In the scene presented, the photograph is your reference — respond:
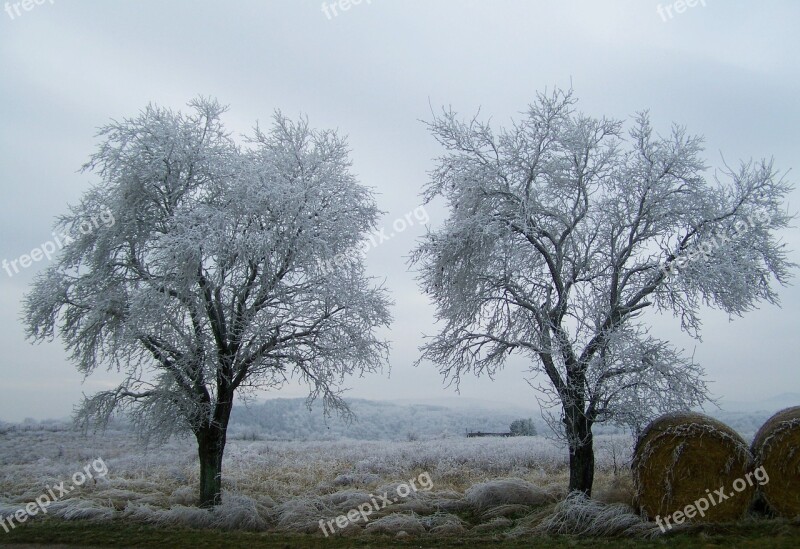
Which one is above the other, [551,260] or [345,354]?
[551,260]

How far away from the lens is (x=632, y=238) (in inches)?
495

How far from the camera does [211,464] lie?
43.6 feet

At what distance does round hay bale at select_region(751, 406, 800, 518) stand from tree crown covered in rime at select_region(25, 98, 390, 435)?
25.8 ft

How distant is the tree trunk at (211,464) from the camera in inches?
516

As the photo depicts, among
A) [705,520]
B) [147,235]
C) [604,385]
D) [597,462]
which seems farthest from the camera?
[597,462]

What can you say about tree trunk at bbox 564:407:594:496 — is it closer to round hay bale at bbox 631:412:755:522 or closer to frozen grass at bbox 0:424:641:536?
frozen grass at bbox 0:424:641:536

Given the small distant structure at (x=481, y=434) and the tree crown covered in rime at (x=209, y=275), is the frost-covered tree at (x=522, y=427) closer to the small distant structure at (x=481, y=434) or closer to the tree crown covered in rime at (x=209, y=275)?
the small distant structure at (x=481, y=434)

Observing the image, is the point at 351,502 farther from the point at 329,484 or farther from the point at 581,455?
the point at 581,455

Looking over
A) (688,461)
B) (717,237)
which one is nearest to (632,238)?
(717,237)

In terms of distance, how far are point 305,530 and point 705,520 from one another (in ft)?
23.4

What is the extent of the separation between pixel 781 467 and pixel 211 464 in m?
11.1

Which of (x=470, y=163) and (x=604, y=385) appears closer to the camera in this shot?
(x=604, y=385)

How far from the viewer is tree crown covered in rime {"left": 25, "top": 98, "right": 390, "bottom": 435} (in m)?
12.5

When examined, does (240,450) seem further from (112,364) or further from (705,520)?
(705,520)
